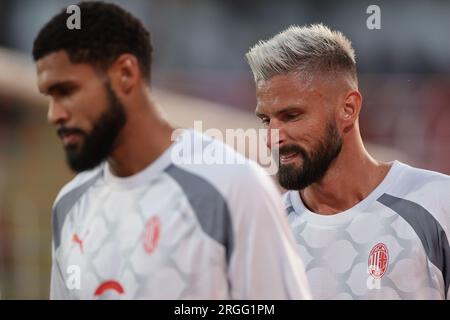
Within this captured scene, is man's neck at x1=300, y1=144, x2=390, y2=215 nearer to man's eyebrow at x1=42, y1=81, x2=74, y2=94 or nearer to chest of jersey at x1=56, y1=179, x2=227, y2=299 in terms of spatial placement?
chest of jersey at x1=56, y1=179, x2=227, y2=299

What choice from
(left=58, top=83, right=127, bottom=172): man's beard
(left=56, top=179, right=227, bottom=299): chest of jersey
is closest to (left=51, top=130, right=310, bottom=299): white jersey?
(left=56, top=179, right=227, bottom=299): chest of jersey

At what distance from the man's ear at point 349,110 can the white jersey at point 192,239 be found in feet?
3.35

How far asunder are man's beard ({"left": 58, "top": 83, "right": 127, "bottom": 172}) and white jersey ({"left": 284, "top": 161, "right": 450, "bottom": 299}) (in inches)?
42.2

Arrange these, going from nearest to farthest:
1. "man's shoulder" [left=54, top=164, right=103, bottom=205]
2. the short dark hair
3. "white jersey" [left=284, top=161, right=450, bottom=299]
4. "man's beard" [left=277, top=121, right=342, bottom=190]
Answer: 1. the short dark hair
2. "man's shoulder" [left=54, top=164, right=103, bottom=205]
3. "white jersey" [left=284, top=161, right=450, bottom=299]
4. "man's beard" [left=277, top=121, right=342, bottom=190]

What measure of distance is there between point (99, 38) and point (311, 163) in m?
1.05

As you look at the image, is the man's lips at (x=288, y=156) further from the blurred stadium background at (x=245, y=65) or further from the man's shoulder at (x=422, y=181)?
the blurred stadium background at (x=245, y=65)

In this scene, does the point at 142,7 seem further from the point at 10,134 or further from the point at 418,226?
the point at 418,226

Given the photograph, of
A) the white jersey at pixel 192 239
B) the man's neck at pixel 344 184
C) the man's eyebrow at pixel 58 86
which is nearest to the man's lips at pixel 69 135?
the man's eyebrow at pixel 58 86

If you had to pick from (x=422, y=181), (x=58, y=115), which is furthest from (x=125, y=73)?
(x=422, y=181)

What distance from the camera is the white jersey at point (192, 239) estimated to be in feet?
7.54

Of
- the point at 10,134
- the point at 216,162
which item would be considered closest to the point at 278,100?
the point at 216,162

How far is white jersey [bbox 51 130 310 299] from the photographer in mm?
2299

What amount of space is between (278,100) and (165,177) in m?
0.85

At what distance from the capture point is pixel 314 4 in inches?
397
